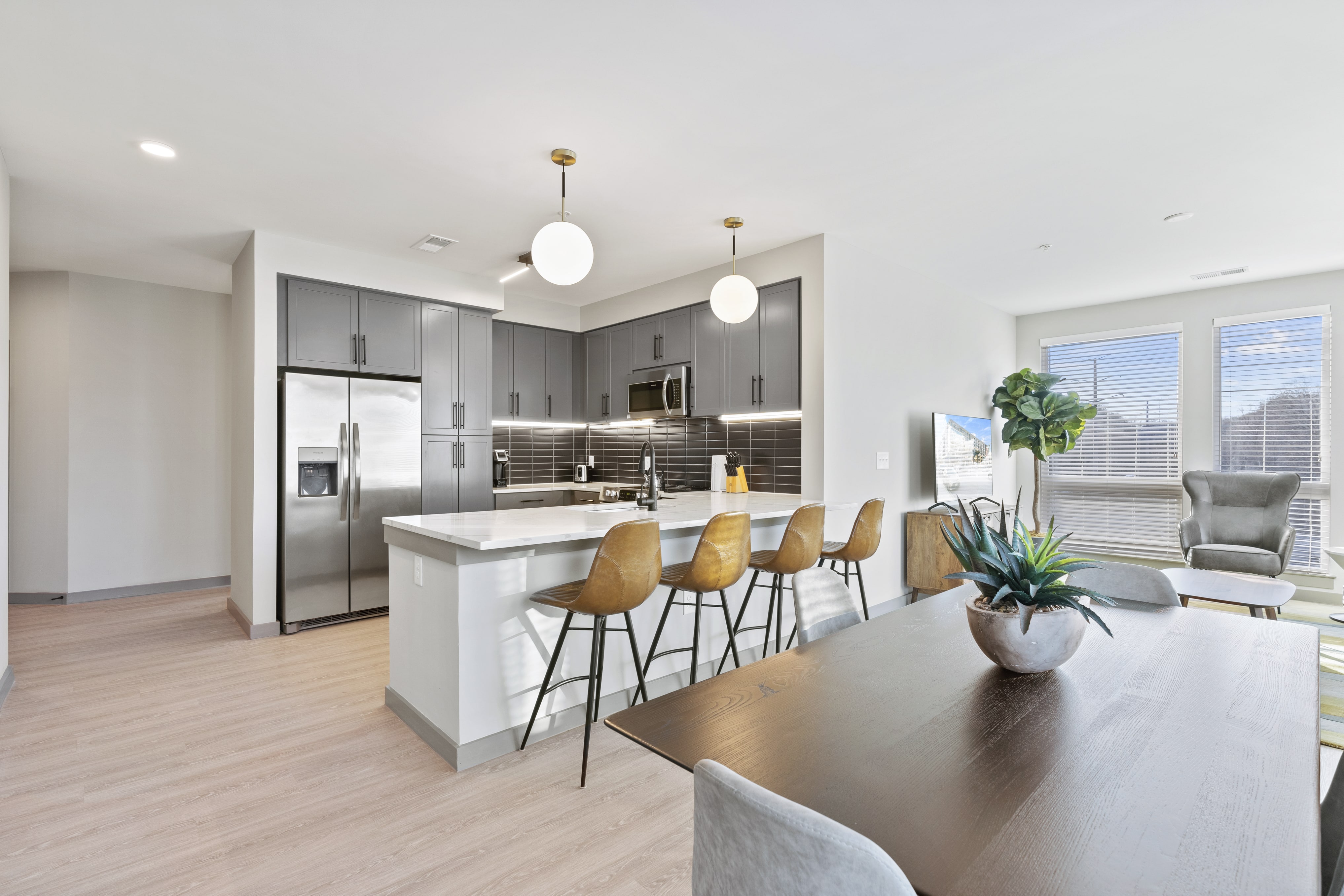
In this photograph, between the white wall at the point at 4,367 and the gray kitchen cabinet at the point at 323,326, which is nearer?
the white wall at the point at 4,367

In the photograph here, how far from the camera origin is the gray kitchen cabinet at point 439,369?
4.97m

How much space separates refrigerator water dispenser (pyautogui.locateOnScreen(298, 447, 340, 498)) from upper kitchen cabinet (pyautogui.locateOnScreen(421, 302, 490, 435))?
0.69 metres

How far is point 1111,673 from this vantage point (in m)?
1.43

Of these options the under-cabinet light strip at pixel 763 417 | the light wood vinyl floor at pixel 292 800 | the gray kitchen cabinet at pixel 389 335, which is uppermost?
the gray kitchen cabinet at pixel 389 335

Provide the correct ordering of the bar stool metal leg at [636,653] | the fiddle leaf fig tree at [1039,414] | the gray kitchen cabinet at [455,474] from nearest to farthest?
the bar stool metal leg at [636,653] → the gray kitchen cabinet at [455,474] → the fiddle leaf fig tree at [1039,414]

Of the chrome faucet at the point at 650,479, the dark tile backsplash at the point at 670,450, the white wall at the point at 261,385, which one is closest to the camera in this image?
the chrome faucet at the point at 650,479

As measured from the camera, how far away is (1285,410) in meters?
5.24

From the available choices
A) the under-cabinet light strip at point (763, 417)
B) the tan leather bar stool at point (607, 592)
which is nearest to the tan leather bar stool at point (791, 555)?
the tan leather bar stool at point (607, 592)

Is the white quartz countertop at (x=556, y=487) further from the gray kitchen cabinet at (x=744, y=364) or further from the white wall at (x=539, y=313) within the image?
the white wall at (x=539, y=313)

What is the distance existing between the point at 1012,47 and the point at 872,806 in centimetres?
257

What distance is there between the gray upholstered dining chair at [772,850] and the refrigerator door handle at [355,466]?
4299mm

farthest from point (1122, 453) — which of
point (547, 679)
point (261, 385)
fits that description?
point (261, 385)

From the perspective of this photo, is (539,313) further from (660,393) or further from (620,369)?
(660,393)

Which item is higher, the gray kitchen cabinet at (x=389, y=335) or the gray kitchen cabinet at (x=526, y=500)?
the gray kitchen cabinet at (x=389, y=335)
